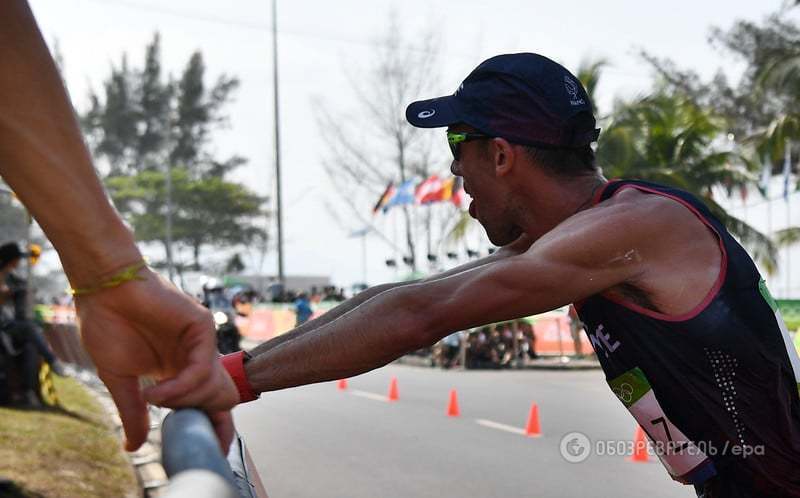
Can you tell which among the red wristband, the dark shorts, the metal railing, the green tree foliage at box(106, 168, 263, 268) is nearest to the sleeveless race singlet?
the dark shorts

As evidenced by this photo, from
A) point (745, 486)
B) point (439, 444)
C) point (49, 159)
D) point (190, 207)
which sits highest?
point (190, 207)

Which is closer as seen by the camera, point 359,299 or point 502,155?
point 502,155

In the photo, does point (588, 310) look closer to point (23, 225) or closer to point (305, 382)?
point (305, 382)

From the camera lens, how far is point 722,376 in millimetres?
2273

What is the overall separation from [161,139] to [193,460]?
76.2 metres

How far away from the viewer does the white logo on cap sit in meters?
2.52

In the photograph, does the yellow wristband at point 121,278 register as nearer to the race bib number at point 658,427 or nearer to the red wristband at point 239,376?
the red wristband at point 239,376

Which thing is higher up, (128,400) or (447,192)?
(447,192)

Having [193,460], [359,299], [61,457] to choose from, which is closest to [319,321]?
[359,299]

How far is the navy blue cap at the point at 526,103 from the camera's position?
2.49 metres

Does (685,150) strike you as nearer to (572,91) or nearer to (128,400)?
(572,91)

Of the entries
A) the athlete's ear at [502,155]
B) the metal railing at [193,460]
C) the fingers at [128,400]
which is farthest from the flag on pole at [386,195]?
the metal railing at [193,460]

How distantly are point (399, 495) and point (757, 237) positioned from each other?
2072 centimetres

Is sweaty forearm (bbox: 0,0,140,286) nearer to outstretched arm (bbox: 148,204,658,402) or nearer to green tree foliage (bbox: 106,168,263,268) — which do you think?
outstretched arm (bbox: 148,204,658,402)
